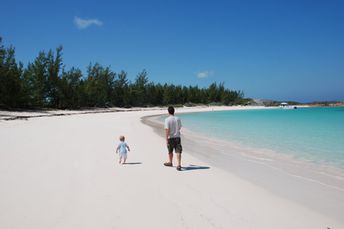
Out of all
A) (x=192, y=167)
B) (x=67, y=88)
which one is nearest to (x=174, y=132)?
(x=192, y=167)

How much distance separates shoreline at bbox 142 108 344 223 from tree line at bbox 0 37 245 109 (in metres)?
37.3

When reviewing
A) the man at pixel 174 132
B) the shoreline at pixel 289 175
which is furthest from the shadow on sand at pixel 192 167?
the shoreline at pixel 289 175

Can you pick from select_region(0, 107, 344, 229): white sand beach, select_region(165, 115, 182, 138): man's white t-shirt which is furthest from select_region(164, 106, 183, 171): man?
select_region(0, 107, 344, 229): white sand beach

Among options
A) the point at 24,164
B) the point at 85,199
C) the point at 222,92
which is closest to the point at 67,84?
the point at 24,164

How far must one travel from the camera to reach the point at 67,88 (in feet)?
171

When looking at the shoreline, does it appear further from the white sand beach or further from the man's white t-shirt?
the man's white t-shirt

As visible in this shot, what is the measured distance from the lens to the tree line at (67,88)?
39.0 meters

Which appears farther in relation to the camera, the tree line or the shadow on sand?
the tree line

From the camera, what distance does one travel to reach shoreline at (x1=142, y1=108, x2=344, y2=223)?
5523 mm

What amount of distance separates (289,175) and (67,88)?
51231mm

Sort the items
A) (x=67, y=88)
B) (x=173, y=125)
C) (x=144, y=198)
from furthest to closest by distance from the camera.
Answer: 1. (x=67, y=88)
2. (x=173, y=125)
3. (x=144, y=198)

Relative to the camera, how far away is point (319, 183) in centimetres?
687

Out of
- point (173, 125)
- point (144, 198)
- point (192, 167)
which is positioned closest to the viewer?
point (144, 198)

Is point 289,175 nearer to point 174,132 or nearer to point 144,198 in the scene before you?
point 174,132
